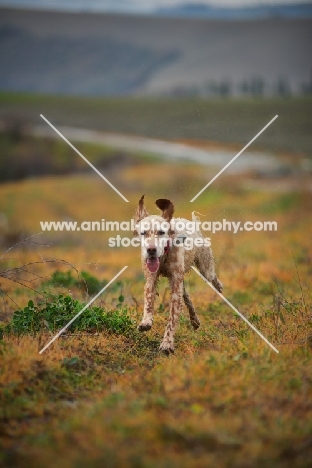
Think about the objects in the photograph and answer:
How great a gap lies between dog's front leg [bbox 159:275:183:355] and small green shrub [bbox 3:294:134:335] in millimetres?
698

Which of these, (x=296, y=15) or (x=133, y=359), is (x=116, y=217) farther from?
(x=296, y=15)

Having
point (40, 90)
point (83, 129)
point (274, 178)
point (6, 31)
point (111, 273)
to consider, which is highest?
point (6, 31)

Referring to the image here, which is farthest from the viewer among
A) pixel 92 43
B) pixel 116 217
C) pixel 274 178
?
pixel 92 43

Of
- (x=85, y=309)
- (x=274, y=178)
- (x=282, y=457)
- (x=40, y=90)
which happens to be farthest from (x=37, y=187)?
(x=282, y=457)

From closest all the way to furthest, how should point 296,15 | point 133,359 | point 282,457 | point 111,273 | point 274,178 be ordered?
point 282,457 < point 133,359 < point 111,273 < point 274,178 < point 296,15

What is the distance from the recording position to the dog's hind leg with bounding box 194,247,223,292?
32.2ft

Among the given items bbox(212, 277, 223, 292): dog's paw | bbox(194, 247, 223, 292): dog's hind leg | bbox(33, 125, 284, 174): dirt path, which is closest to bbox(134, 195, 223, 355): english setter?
bbox(194, 247, 223, 292): dog's hind leg

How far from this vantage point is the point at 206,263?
997cm

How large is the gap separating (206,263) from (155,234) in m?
2.12

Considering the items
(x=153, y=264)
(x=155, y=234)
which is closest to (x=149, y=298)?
(x=153, y=264)

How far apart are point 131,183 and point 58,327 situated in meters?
21.4

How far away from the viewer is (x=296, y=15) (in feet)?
138

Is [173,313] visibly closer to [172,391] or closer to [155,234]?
[155,234]

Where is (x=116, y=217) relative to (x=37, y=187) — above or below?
below
